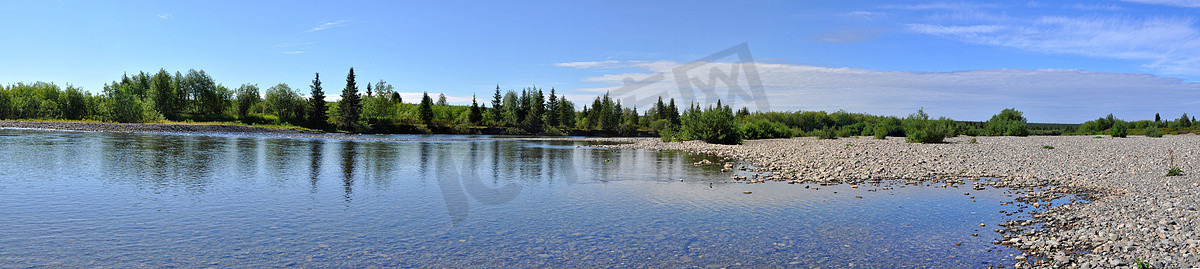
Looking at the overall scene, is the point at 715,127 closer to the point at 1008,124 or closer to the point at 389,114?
the point at 1008,124

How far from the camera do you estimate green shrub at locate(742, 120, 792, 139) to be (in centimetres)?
7312

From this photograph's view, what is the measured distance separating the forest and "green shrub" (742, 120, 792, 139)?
0.14 metres

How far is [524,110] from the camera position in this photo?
156m

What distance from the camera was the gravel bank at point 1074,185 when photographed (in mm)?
10141

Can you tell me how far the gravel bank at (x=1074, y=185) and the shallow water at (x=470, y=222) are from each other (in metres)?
1.12

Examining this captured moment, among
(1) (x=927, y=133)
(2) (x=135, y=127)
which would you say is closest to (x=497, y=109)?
(2) (x=135, y=127)

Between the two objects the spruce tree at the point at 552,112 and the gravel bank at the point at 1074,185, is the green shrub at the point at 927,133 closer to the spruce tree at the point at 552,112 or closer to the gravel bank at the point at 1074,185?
the gravel bank at the point at 1074,185

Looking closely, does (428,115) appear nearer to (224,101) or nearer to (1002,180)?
(224,101)

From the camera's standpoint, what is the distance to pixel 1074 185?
20250mm

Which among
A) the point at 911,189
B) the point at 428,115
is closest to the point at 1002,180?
the point at 911,189

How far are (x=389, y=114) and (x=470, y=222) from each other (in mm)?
136636

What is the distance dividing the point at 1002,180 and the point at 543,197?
18725 mm

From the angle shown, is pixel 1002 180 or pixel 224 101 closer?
pixel 1002 180

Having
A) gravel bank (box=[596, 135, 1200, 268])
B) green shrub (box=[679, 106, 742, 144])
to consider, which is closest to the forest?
green shrub (box=[679, 106, 742, 144])
